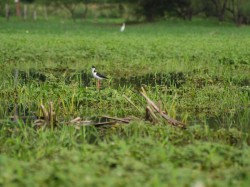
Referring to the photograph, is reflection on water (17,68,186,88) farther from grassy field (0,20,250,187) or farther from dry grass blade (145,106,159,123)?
dry grass blade (145,106,159,123)

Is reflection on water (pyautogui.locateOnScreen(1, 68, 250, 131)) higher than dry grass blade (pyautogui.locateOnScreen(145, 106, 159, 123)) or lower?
lower

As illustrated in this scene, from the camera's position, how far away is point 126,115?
9273mm

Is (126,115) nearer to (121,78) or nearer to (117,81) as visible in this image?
(117,81)

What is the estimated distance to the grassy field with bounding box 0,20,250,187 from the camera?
530 centimetres

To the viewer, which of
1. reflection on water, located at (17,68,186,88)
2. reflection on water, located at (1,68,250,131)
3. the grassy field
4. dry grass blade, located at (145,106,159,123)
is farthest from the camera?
reflection on water, located at (17,68,186,88)

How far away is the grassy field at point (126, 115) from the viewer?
5.30m

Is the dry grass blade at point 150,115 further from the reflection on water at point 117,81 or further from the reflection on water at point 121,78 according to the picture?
the reflection on water at point 121,78

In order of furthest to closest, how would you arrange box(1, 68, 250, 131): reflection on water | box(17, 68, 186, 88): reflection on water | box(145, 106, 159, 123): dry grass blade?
1. box(17, 68, 186, 88): reflection on water
2. box(1, 68, 250, 131): reflection on water
3. box(145, 106, 159, 123): dry grass blade

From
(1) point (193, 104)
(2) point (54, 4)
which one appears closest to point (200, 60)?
(1) point (193, 104)

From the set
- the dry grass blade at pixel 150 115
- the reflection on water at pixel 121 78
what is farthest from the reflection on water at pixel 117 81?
the dry grass blade at pixel 150 115

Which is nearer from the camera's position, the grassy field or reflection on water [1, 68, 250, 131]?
the grassy field

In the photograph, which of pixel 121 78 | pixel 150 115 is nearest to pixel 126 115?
pixel 150 115

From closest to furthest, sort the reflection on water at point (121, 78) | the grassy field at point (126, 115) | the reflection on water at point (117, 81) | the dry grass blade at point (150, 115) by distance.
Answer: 1. the grassy field at point (126, 115)
2. the dry grass blade at point (150, 115)
3. the reflection on water at point (117, 81)
4. the reflection on water at point (121, 78)

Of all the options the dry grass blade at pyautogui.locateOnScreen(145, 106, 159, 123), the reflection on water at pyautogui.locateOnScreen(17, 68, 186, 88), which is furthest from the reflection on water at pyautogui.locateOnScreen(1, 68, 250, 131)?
the dry grass blade at pyautogui.locateOnScreen(145, 106, 159, 123)
